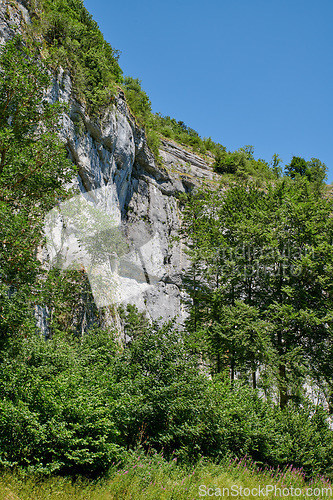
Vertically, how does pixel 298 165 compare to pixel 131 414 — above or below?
above

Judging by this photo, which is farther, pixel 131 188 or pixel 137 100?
pixel 131 188

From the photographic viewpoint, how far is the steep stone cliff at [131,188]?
16.6 meters

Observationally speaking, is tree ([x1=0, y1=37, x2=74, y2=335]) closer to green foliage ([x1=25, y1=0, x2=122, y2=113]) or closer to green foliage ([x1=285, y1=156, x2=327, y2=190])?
green foliage ([x1=25, y1=0, x2=122, y2=113])

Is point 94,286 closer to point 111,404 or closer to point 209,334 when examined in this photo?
point 209,334

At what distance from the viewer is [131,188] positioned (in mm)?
27000

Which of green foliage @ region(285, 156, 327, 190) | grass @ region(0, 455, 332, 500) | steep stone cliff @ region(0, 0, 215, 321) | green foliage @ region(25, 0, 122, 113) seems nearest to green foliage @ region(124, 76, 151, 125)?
steep stone cliff @ region(0, 0, 215, 321)

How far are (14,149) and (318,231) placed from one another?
12760mm

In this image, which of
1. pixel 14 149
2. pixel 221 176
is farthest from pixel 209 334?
pixel 221 176

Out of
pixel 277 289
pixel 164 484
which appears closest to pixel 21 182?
pixel 164 484

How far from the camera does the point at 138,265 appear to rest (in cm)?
2581

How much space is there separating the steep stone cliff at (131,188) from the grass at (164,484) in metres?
10.7

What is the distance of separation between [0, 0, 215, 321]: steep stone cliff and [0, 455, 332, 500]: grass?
10706 millimetres

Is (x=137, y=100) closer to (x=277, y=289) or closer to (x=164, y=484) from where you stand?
(x=277, y=289)

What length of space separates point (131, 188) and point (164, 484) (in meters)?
23.4
